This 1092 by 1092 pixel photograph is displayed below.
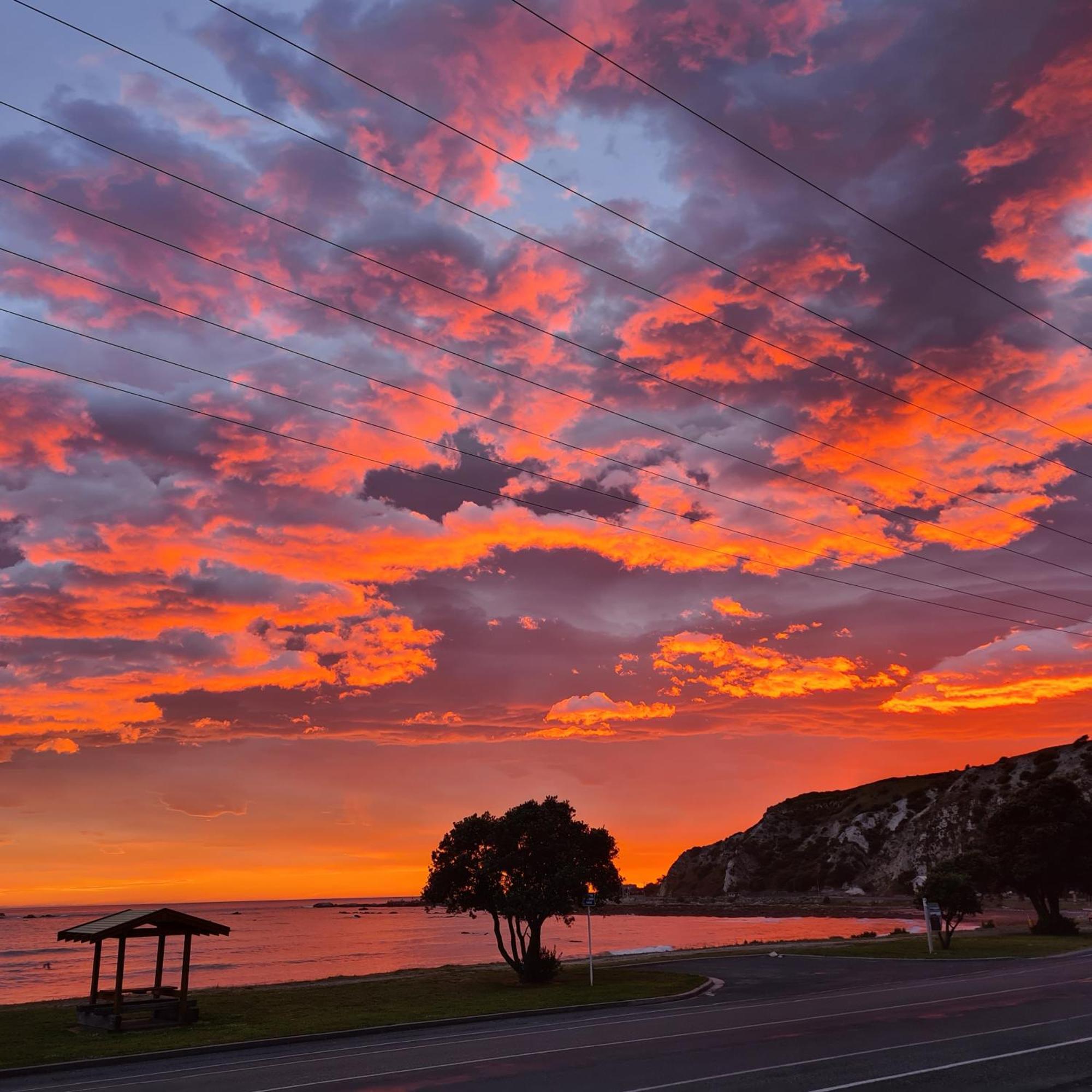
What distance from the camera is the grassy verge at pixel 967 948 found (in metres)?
43.1

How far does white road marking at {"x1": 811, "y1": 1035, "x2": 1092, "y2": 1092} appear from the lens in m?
14.7

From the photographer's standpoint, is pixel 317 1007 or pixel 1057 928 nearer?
pixel 317 1007

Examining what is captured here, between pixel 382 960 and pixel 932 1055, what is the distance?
96.6 m

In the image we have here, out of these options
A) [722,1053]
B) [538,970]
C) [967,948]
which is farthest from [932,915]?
[722,1053]

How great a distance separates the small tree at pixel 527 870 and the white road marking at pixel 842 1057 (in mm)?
22024

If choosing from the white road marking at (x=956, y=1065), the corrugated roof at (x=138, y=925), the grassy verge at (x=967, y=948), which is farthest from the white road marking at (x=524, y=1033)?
the grassy verge at (x=967, y=948)

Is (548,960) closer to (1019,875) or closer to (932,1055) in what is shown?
(932,1055)

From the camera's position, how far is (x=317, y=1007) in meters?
32.8

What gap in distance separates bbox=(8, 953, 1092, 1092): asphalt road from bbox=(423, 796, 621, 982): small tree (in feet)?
36.4

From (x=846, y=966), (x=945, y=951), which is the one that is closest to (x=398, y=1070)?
(x=846, y=966)

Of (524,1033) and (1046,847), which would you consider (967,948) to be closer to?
(1046,847)

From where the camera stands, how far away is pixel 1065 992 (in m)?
26.8

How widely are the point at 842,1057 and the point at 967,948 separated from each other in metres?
35.4

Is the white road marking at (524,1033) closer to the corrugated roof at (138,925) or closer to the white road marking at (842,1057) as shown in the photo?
the white road marking at (842,1057)
